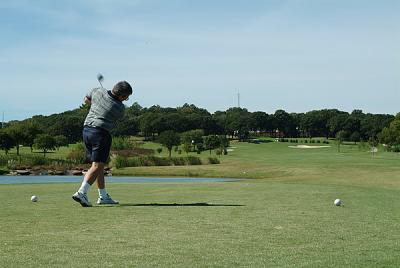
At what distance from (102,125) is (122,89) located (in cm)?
73

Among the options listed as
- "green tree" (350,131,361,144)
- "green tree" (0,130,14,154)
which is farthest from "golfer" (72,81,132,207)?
"green tree" (350,131,361,144)

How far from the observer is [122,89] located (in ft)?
34.0

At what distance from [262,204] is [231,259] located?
4901mm

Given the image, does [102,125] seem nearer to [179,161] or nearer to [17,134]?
[179,161]

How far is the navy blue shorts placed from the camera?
34.0ft

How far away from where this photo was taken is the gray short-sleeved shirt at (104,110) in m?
10.5

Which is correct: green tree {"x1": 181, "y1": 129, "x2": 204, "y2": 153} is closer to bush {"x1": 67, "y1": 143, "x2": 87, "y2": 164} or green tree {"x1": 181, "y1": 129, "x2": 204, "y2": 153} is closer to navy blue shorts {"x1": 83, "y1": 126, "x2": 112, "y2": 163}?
bush {"x1": 67, "y1": 143, "x2": 87, "y2": 164}

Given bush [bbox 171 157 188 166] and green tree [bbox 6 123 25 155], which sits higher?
green tree [bbox 6 123 25 155]

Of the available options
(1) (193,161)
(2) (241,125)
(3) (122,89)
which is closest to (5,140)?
(1) (193,161)

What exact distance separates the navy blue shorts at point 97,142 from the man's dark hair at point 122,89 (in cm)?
71

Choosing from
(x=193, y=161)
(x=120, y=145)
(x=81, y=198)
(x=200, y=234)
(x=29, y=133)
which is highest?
(x=29, y=133)

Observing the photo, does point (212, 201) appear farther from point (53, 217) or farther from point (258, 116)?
point (258, 116)

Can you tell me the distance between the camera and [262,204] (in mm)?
10148

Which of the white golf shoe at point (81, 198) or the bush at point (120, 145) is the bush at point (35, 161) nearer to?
the bush at point (120, 145)
